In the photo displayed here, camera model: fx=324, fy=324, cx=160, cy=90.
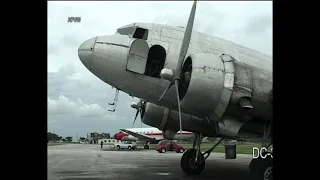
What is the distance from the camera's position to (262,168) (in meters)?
7.82

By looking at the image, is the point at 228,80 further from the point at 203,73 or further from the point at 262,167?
the point at 262,167

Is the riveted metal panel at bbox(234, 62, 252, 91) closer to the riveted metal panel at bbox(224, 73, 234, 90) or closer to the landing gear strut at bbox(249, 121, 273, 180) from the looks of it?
the riveted metal panel at bbox(224, 73, 234, 90)

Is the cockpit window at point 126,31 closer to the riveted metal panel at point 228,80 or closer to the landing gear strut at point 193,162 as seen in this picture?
the riveted metal panel at point 228,80

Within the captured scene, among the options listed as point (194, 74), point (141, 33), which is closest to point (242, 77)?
point (194, 74)

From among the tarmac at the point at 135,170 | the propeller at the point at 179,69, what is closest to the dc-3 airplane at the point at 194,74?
the propeller at the point at 179,69

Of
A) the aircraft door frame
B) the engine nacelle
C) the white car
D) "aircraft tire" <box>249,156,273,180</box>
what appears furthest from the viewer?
the white car

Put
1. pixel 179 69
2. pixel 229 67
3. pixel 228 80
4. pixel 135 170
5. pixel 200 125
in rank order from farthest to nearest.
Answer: pixel 135 170
pixel 200 125
pixel 179 69
pixel 229 67
pixel 228 80

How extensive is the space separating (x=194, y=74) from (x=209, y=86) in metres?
0.44

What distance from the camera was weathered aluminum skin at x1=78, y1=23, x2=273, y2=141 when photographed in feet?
24.8

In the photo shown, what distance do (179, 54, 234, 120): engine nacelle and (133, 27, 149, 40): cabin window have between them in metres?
1.78

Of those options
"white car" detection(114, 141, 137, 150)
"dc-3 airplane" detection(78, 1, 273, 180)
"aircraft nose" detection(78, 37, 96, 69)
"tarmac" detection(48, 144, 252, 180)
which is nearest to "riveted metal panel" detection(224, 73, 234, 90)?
"dc-3 airplane" detection(78, 1, 273, 180)

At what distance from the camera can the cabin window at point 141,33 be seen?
894 cm
